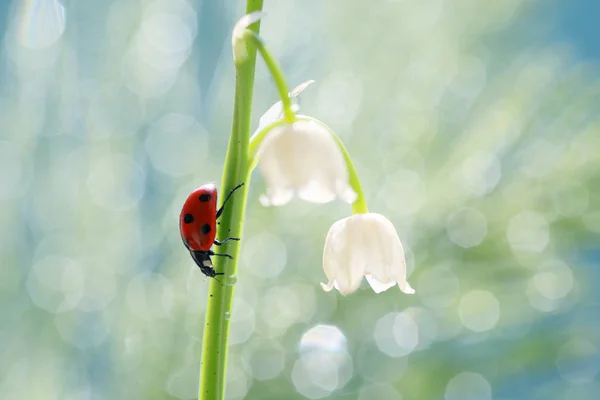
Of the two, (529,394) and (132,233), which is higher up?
(132,233)

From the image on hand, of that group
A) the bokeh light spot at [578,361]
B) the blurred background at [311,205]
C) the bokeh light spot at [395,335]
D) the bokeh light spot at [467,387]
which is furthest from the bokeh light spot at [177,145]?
the bokeh light spot at [578,361]

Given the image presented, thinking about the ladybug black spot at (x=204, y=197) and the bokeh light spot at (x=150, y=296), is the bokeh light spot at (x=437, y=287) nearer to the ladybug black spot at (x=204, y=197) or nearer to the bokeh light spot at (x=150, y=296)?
the bokeh light spot at (x=150, y=296)

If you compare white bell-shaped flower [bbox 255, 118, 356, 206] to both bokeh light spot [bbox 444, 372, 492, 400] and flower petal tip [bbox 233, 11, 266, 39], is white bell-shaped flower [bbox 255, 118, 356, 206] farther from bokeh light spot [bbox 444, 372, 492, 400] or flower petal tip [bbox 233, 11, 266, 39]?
bokeh light spot [bbox 444, 372, 492, 400]

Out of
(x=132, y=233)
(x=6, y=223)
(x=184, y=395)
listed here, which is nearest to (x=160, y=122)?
(x=132, y=233)

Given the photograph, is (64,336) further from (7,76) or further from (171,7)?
(171,7)

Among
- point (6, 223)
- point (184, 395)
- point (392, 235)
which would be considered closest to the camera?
point (392, 235)

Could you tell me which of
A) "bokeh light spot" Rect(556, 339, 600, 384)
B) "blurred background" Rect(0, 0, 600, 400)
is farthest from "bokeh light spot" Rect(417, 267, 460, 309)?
"bokeh light spot" Rect(556, 339, 600, 384)
